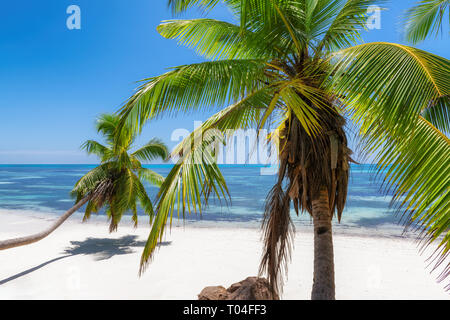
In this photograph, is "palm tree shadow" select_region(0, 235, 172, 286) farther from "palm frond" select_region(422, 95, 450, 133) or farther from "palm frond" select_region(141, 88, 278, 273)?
"palm frond" select_region(422, 95, 450, 133)

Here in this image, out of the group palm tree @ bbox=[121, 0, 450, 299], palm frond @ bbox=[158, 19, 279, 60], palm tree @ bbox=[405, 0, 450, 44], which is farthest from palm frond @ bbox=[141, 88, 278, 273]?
palm tree @ bbox=[405, 0, 450, 44]

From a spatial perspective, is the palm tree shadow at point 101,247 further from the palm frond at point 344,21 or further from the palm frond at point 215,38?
the palm frond at point 344,21

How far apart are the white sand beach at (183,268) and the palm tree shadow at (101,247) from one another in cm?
3

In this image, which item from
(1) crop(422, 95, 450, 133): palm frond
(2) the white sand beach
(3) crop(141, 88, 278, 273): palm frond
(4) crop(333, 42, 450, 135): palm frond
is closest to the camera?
(4) crop(333, 42, 450, 135): palm frond

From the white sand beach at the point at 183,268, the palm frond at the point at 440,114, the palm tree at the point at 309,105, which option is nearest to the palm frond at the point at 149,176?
the white sand beach at the point at 183,268

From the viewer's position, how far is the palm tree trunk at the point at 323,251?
3.97 metres

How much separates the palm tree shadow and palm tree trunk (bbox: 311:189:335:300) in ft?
24.3

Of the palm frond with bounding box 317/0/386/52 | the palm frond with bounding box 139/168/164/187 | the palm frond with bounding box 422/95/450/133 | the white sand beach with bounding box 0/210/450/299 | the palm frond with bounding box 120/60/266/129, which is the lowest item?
the white sand beach with bounding box 0/210/450/299

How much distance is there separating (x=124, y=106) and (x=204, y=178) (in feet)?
4.21

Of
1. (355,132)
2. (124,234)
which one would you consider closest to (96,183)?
(124,234)

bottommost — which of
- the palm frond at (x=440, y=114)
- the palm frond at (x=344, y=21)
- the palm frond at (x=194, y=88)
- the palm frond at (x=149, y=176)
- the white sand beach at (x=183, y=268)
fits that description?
the white sand beach at (x=183, y=268)

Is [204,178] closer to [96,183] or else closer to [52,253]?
[96,183]

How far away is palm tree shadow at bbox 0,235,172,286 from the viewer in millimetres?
9215

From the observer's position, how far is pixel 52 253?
31.4ft
